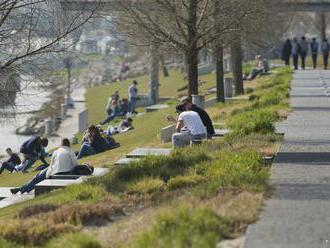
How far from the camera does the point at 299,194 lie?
1043cm

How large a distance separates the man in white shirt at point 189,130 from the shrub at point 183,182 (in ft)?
18.9

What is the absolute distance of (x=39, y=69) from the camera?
15.5 meters

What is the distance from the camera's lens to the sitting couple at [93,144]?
23000 mm

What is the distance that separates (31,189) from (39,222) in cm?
769

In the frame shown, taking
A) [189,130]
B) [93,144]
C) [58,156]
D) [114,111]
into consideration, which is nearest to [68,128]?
[114,111]

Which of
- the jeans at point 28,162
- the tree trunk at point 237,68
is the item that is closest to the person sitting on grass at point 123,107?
the tree trunk at point 237,68

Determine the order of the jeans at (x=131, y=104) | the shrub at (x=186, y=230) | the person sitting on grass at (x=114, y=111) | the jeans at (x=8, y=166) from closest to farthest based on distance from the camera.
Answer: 1. the shrub at (x=186, y=230)
2. the jeans at (x=8, y=166)
3. the person sitting on grass at (x=114, y=111)
4. the jeans at (x=131, y=104)

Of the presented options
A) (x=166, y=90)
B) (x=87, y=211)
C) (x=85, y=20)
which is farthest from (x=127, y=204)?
(x=166, y=90)

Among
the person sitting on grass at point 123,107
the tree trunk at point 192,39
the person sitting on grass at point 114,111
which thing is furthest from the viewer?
the person sitting on grass at point 123,107

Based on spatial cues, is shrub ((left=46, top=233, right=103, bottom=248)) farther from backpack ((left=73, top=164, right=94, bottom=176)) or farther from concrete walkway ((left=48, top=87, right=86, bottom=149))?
concrete walkway ((left=48, top=87, right=86, bottom=149))

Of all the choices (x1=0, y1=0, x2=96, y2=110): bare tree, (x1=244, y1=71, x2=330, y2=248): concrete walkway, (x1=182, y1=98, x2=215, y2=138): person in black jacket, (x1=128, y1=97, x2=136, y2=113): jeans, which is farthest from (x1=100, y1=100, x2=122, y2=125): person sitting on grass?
(x1=0, y1=0, x2=96, y2=110): bare tree

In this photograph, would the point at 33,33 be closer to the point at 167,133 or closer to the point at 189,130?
the point at 189,130

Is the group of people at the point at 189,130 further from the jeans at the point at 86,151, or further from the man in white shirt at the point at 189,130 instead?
the jeans at the point at 86,151

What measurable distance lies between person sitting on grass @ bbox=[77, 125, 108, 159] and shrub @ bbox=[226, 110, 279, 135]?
4411mm
